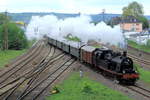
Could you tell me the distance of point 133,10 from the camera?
577 feet

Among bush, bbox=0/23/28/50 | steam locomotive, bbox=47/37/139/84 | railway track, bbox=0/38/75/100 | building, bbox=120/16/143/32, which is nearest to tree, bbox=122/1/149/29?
building, bbox=120/16/143/32

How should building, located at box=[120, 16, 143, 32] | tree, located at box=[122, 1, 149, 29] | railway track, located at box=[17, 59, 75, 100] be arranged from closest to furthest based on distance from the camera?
1. railway track, located at box=[17, 59, 75, 100]
2. building, located at box=[120, 16, 143, 32]
3. tree, located at box=[122, 1, 149, 29]

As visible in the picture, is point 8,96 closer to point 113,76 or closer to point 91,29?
point 113,76

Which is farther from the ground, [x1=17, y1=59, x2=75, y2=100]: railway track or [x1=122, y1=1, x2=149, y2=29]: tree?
[x1=122, y1=1, x2=149, y2=29]: tree

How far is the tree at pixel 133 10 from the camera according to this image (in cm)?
17164

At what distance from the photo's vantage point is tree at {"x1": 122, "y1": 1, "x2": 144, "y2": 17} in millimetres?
171637

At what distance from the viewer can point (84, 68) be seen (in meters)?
44.7

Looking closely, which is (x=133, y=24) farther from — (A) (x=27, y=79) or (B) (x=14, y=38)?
(A) (x=27, y=79)

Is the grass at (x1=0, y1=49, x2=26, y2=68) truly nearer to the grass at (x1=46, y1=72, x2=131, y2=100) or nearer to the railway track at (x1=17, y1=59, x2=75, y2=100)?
the railway track at (x1=17, y1=59, x2=75, y2=100)

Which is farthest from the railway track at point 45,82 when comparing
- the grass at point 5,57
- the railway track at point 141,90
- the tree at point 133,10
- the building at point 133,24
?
the tree at point 133,10

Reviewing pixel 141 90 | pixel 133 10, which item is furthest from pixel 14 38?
pixel 133 10

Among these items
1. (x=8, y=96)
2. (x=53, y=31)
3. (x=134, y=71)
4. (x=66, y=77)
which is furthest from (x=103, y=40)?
(x=53, y=31)

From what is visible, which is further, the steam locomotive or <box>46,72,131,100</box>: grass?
the steam locomotive

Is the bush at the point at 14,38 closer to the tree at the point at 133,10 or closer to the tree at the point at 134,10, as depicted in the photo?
the tree at the point at 134,10
